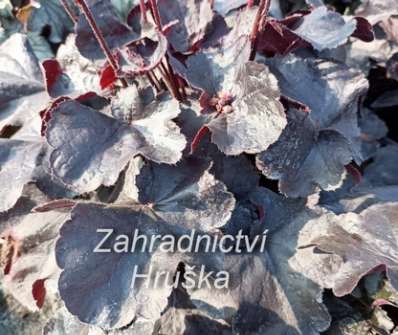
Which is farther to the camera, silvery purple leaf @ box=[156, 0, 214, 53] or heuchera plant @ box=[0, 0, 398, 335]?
silvery purple leaf @ box=[156, 0, 214, 53]

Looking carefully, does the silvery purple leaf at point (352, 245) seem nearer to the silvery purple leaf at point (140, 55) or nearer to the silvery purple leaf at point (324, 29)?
the silvery purple leaf at point (324, 29)

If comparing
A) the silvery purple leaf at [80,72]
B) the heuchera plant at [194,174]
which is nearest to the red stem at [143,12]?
the heuchera plant at [194,174]

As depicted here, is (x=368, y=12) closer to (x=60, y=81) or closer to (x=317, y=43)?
(x=317, y=43)

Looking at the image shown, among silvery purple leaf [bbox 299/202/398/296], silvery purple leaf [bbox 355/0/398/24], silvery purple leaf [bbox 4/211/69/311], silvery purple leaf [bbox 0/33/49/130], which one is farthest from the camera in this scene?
silvery purple leaf [bbox 355/0/398/24]

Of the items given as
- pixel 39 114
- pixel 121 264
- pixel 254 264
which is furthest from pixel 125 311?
pixel 39 114

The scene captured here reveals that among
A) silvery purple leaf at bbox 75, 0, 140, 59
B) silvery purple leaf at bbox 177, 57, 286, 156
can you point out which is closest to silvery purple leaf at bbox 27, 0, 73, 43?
silvery purple leaf at bbox 75, 0, 140, 59

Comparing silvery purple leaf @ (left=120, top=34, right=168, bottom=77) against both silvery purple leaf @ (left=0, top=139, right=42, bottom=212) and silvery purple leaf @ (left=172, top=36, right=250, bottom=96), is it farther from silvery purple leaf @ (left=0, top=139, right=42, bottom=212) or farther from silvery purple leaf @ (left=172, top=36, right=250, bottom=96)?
silvery purple leaf @ (left=0, top=139, right=42, bottom=212)

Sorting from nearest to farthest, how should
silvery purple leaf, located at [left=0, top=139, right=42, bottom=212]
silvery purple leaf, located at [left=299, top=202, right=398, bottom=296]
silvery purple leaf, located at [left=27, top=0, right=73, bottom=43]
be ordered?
silvery purple leaf, located at [left=299, top=202, right=398, bottom=296], silvery purple leaf, located at [left=0, top=139, right=42, bottom=212], silvery purple leaf, located at [left=27, top=0, right=73, bottom=43]

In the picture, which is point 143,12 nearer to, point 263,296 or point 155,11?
point 155,11
